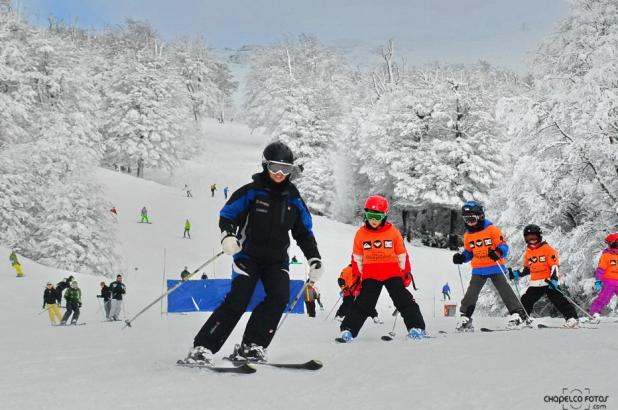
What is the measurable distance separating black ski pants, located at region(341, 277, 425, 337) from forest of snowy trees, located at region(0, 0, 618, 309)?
10.4m

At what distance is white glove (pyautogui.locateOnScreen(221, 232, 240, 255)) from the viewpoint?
471 centimetres

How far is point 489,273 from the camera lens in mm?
8445

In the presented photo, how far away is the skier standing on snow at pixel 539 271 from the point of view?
29.5 feet

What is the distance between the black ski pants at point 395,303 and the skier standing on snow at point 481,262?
5.13 ft

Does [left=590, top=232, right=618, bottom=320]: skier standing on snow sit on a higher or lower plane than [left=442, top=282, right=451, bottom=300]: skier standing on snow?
higher

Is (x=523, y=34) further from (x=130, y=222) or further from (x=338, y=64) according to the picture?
(x=130, y=222)

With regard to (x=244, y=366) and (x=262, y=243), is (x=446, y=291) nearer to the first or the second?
(x=262, y=243)

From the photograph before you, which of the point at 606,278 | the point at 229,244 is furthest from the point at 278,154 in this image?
the point at 606,278

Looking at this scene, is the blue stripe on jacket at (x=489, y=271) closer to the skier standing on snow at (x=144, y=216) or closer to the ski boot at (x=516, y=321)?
the ski boot at (x=516, y=321)

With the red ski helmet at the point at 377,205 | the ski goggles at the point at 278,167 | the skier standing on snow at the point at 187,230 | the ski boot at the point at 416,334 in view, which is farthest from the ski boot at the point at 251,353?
the skier standing on snow at the point at 187,230

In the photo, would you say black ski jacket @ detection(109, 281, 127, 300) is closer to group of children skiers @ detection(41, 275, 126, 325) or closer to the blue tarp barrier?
group of children skiers @ detection(41, 275, 126, 325)

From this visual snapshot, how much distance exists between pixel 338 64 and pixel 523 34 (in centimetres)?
8219

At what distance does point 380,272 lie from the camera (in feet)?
23.3

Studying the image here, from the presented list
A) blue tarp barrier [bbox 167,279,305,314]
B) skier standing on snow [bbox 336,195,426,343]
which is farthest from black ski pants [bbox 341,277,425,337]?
blue tarp barrier [bbox 167,279,305,314]
